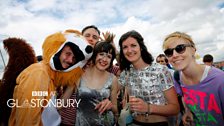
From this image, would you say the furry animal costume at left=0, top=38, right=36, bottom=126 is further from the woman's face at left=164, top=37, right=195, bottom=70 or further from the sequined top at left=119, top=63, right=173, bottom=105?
the woman's face at left=164, top=37, right=195, bottom=70

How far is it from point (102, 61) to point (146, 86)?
774 mm

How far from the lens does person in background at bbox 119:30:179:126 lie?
9.07 ft

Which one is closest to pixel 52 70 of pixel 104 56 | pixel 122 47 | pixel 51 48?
pixel 51 48

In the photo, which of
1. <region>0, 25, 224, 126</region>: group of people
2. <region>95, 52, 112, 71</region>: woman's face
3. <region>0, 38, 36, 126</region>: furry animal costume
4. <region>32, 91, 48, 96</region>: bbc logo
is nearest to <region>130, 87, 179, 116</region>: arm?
<region>0, 25, 224, 126</region>: group of people

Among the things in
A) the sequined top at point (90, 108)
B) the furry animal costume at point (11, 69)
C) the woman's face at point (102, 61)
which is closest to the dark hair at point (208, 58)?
the woman's face at point (102, 61)

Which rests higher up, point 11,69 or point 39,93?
point 11,69

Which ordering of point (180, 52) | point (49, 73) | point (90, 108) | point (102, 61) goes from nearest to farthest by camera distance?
point (180, 52), point (49, 73), point (90, 108), point (102, 61)

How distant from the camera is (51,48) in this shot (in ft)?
9.12

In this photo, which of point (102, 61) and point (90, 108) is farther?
point (102, 61)

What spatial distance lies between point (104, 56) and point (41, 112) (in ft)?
4.05

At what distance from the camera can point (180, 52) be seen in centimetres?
262

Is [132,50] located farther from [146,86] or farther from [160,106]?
[160,106]

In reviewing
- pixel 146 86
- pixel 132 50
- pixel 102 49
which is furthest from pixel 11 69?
pixel 146 86

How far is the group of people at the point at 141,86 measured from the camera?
94.8 inches
